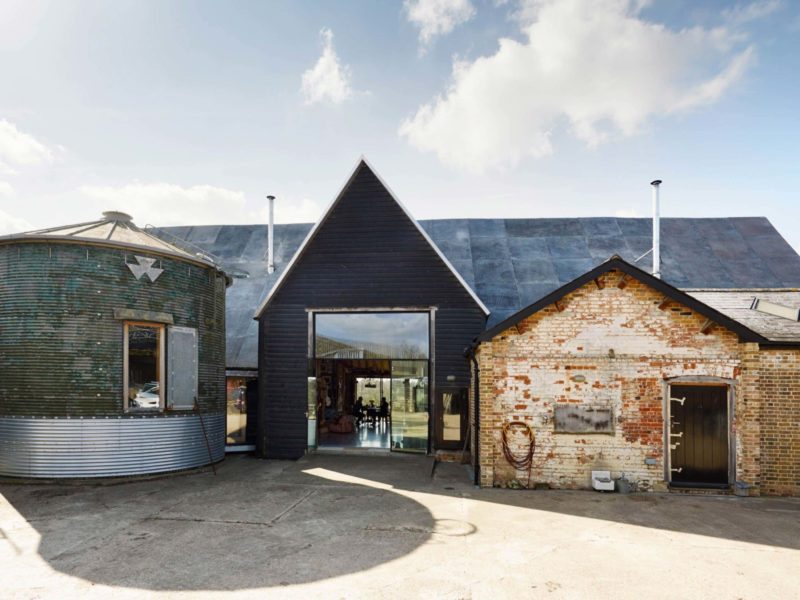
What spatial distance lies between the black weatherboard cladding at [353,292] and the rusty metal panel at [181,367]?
243cm

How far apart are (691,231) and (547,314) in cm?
1350

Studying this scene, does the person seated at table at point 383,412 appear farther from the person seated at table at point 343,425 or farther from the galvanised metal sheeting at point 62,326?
the galvanised metal sheeting at point 62,326

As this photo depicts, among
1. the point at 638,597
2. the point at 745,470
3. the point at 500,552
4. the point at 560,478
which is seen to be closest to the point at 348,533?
the point at 500,552

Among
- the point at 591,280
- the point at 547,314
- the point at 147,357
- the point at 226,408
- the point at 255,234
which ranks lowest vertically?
the point at 226,408

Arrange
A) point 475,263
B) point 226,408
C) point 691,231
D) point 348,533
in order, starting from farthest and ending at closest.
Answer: point 691,231 → point 475,263 → point 226,408 → point 348,533

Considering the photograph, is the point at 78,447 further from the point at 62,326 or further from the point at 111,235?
the point at 111,235

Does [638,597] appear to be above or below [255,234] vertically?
below

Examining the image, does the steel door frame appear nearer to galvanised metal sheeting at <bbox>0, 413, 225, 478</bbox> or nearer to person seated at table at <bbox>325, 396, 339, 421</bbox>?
galvanised metal sheeting at <bbox>0, 413, 225, 478</bbox>

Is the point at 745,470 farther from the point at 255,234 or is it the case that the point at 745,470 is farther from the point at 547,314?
the point at 255,234

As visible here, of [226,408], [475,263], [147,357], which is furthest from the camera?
[475,263]

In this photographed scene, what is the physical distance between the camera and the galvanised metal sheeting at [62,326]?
444 inches

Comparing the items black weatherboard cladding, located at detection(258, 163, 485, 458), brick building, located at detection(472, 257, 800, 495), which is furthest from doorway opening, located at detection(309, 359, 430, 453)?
brick building, located at detection(472, 257, 800, 495)

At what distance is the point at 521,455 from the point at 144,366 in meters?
8.61

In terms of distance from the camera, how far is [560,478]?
1095 cm
